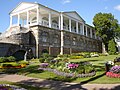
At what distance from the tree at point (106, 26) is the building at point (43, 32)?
202 inches

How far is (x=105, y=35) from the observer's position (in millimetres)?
58844

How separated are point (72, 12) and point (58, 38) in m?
10.5

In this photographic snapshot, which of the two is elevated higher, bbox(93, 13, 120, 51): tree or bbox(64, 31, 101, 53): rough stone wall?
bbox(93, 13, 120, 51): tree

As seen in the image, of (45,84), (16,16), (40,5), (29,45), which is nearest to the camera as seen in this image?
(45,84)

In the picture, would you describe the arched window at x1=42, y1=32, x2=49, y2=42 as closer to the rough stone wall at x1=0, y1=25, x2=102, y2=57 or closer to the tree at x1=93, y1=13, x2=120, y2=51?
Result: the rough stone wall at x1=0, y1=25, x2=102, y2=57

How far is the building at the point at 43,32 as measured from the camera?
37194mm

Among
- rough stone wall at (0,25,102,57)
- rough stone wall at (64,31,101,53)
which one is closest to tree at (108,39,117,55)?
rough stone wall at (64,31,101,53)

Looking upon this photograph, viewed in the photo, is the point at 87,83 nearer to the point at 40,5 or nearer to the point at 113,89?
the point at 113,89

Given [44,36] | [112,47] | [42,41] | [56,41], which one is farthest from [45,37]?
[112,47]

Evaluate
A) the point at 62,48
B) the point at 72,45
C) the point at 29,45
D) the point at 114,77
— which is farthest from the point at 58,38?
the point at 114,77

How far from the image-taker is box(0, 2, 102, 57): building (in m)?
37.2

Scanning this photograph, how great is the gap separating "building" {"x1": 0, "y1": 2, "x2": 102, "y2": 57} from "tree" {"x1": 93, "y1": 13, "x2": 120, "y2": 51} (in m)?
5.13

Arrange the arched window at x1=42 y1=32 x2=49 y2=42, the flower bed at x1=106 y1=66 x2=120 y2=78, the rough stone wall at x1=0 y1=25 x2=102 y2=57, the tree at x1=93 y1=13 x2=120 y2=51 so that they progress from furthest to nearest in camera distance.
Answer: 1. the tree at x1=93 y1=13 x2=120 y2=51
2. the arched window at x1=42 y1=32 x2=49 y2=42
3. the rough stone wall at x1=0 y1=25 x2=102 y2=57
4. the flower bed at x1=106 y1=66 x2=120 y2=78

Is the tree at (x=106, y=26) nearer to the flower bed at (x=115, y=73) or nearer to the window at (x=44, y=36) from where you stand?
the window at (x=44, y=36)
